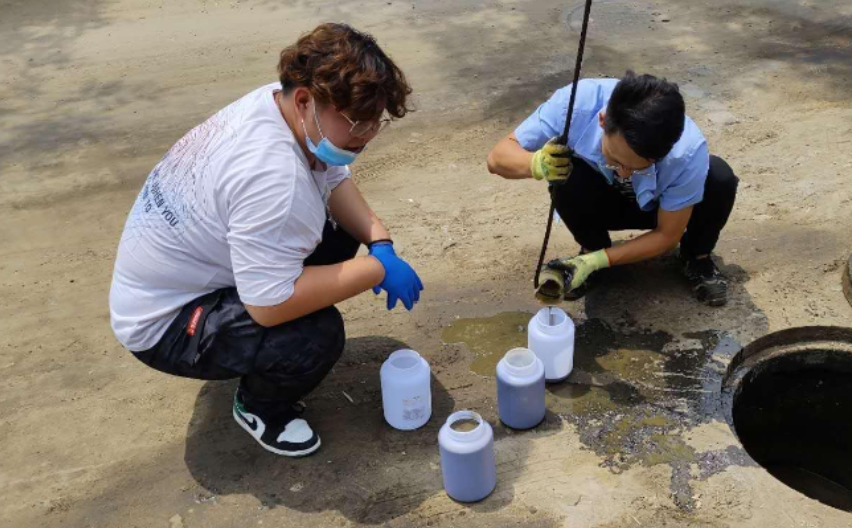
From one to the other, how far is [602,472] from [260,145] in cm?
144

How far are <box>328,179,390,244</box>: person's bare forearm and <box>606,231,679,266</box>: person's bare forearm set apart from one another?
0.88m

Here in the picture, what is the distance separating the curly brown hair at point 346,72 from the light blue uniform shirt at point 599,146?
892 mm

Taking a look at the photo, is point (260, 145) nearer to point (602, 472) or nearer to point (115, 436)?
point (115, 436)

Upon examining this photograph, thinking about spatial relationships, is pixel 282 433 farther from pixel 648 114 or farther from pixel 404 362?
pixel 648 114

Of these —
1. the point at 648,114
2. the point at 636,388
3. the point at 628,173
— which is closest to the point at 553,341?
the point at 636,388

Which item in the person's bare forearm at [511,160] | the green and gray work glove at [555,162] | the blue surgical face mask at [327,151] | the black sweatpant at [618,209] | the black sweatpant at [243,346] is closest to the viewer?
the blue surgical face mask at [327,151]

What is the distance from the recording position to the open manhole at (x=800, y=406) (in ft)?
9.98

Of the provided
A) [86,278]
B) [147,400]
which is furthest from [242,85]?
[147,400]

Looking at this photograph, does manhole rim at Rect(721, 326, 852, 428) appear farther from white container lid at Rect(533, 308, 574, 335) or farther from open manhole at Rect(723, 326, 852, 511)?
white container lid at Rect(533, 308, 574, 335)

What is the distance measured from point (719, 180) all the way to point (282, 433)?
1.86 metres

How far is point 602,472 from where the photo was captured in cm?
250

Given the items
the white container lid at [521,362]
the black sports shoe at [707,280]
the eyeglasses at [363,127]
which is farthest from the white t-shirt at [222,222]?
the black sports shoe at [707,280]

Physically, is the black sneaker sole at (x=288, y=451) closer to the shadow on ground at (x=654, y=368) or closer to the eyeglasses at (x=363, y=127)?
the shadow on ground at (x=654, y=368)

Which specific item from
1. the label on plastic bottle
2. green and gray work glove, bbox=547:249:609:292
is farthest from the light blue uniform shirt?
the label on plastic bottle
